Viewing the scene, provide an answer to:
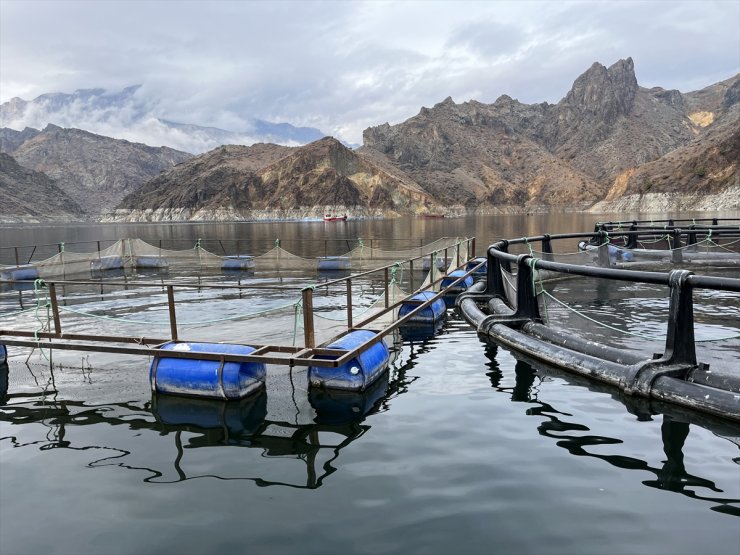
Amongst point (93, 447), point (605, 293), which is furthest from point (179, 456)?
point (605, 293)

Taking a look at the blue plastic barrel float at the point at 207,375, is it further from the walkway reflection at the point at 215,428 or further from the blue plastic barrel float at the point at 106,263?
the blue plastic barrel float at the point at 106,263

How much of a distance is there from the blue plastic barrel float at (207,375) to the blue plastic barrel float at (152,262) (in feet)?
81.6

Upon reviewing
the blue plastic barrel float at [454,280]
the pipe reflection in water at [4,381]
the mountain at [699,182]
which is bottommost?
the pipe reflection in water at [4,381]

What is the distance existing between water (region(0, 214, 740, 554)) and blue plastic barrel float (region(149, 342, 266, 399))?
0.82ft

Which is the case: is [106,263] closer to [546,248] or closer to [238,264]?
[238,264]

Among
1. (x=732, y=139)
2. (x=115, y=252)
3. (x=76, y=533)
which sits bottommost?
(x=76, y=533)

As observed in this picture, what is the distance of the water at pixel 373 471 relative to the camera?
5266 millimetres

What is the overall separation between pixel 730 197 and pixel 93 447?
175 metres

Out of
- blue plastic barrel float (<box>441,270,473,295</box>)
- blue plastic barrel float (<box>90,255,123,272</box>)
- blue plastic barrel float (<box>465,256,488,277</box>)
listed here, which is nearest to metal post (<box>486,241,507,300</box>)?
blue plastic barrel float (<box>441,270,473,295</box>)

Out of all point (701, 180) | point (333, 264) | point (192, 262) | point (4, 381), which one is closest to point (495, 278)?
point (4, 381)

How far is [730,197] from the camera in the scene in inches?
5674

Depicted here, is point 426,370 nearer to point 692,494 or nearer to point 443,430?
point 443,430

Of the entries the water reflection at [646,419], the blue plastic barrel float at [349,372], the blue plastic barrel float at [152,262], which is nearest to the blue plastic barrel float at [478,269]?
the water reflection at [646,419]

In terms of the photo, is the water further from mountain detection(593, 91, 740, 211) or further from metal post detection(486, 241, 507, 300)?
mountain detection(593, 91, 740, 211)
